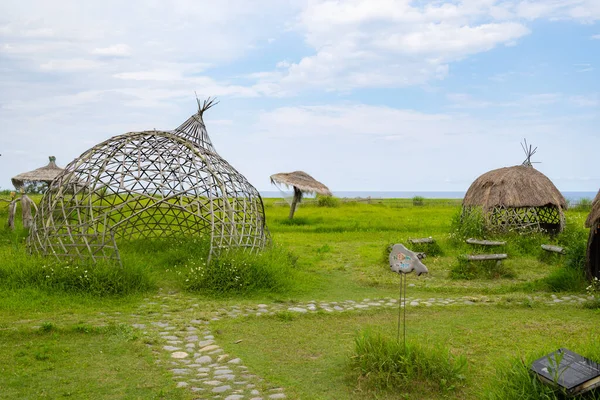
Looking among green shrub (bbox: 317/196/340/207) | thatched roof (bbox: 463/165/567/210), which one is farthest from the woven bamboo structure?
green shrub (bbox: 317/196/340/207)

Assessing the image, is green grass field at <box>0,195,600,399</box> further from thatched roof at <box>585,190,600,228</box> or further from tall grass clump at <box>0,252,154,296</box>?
thatched roof at <box>585,190,600,228</box>

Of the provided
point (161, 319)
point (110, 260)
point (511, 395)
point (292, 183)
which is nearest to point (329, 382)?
point (511, 395)

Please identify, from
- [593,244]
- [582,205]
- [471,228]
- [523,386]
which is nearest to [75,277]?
[523,386]

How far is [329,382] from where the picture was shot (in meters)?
5.72

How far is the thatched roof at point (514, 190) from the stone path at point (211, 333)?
720 cm

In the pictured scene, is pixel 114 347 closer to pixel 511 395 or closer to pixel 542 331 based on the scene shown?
pixel 511 395

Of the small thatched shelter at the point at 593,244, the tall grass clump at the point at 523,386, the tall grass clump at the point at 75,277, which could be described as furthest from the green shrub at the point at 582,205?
the tall grass clump at the point at 523,386

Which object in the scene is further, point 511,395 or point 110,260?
point 110,260

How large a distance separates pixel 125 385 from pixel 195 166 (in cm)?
650

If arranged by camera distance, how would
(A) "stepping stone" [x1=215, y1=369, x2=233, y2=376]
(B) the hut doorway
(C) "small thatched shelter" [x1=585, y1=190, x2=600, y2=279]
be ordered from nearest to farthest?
(A) "stepping stone" [x1=215, y1=369, x2=233, y2=376]
(C) "small thatched shelter" [x1=585, y1=190, x2=600, y2=279]
(B) the hut doorway

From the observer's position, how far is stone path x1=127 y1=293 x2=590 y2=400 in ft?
18.3

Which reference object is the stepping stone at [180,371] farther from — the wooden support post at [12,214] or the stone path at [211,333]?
the wooden support post at [12,214]

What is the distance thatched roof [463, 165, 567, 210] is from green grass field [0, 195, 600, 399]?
10.5 ft

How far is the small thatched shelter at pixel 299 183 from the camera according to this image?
78.2 feet
